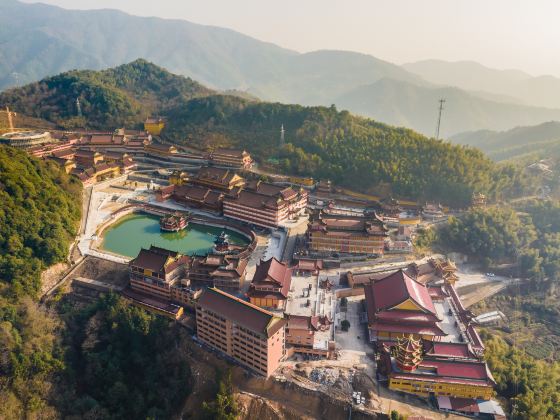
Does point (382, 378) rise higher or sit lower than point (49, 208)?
lower

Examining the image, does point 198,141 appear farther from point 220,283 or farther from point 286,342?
point 286,342

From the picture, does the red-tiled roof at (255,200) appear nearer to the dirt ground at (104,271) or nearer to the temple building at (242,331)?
the dirt ground at (104,271)

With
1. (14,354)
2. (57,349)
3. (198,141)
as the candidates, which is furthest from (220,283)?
(198,141)

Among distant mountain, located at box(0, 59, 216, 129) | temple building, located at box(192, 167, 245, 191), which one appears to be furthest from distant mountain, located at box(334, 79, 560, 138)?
temple building, located at box(192, 167, 245, 191)

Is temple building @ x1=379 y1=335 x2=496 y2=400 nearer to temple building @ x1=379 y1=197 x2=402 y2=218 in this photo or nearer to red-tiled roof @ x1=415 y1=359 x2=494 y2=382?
red-tiled roof @ x1=415 y1=359 x2=494 y2=382

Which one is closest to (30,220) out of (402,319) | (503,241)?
(402,319)

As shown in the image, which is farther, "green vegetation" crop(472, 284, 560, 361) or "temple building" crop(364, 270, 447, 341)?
"green vegetation" crop(472, 284, 560, 361)
